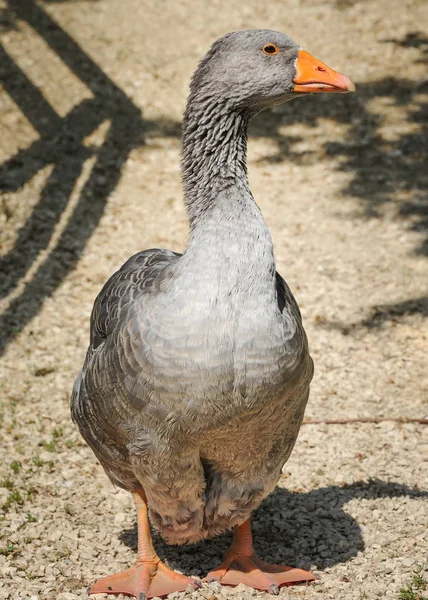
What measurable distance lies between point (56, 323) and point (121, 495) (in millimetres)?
2178

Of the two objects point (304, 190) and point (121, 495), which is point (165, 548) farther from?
point (304, 190)

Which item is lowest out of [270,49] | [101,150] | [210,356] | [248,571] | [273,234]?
[273,234]

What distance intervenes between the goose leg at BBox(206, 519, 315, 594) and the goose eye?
2514 millimetres

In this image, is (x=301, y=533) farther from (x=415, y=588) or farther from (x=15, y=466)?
(x=15, y=466)

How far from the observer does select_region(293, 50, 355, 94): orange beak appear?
12.8 feet

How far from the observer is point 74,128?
9.39 meters

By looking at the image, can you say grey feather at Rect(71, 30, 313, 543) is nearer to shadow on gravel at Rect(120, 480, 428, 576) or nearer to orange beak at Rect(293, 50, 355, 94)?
orange beak at Rect(293, 50, 355, 94)

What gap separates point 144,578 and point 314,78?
2720 mm

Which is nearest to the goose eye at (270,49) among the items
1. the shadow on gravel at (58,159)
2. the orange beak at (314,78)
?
the orange beak at (314,78)

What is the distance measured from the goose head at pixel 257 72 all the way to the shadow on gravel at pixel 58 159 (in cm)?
353

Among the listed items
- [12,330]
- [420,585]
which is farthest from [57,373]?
[420,585]

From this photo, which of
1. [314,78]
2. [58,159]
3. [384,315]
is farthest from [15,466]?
[58,159]

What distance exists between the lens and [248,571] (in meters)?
4.42

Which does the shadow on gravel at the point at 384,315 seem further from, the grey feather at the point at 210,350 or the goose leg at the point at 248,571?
the grey feather at the point at 210,350
